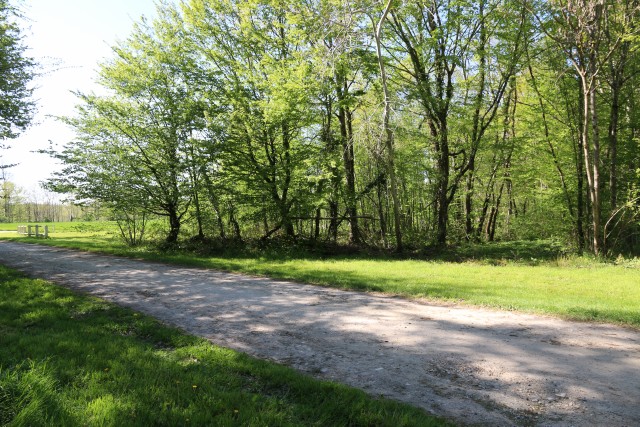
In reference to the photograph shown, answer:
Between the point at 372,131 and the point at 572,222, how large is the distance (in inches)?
474

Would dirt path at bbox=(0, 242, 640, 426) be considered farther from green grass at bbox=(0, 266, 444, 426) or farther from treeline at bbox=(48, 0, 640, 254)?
treeline at bbox=(48, 0, 640, 254)

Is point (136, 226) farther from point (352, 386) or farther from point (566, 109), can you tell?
point (566, 109)

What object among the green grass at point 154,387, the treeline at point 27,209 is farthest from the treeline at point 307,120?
the treeline at point 27,209

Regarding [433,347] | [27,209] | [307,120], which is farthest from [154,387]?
[27,209]

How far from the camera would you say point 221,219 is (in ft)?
60.3

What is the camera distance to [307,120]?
706 inches

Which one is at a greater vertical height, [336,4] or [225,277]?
[336,4]

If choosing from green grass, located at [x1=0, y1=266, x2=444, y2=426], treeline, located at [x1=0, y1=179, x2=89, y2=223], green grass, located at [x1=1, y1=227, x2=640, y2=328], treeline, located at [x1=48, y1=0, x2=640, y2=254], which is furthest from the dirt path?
treeline, located at [x1=0, y1=179, x2=89, y2=223]

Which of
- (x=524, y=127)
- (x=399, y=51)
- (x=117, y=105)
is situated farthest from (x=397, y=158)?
(x=117, y=105)

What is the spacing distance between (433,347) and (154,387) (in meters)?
3.62

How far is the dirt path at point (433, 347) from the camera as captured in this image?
3.77m

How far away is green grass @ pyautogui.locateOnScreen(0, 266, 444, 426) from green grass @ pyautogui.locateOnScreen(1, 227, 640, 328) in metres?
5.29

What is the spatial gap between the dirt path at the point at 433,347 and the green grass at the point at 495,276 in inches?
30.1

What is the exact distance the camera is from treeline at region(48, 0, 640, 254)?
681 inches
